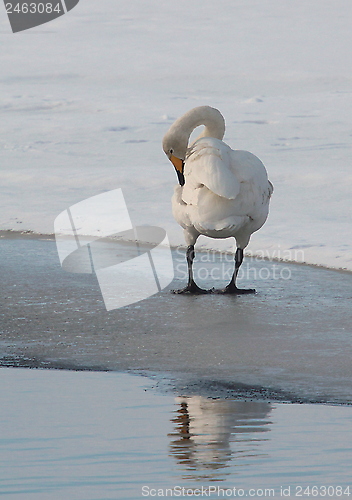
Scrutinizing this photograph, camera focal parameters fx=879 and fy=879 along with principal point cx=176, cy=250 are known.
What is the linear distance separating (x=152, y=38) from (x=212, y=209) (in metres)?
20.9

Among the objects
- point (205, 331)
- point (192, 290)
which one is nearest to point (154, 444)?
point (205, 331)

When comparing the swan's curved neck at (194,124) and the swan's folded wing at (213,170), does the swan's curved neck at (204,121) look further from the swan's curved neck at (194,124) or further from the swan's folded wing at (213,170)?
the swan's folded wing at (213,170)

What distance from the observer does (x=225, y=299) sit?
6953 millimetres

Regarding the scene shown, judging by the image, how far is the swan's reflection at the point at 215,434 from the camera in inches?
143

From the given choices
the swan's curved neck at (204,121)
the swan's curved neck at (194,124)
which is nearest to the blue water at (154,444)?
the swan's curved neck at (194,124)

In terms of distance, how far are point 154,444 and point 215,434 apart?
294 mm

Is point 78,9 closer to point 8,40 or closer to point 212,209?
point 8,40

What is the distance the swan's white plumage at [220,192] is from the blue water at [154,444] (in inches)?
82.5

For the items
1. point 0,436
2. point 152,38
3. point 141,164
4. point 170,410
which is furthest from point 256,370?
point 152,38

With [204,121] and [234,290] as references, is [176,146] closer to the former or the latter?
[204,121]

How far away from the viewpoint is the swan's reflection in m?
3.62

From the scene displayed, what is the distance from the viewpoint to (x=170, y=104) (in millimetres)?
18984

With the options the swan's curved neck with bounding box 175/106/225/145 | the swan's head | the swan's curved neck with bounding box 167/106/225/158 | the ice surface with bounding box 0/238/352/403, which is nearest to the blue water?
the ice surface with bounding box 0/238/352/403

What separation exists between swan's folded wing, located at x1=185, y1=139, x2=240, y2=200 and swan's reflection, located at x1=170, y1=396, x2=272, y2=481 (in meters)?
2.21
